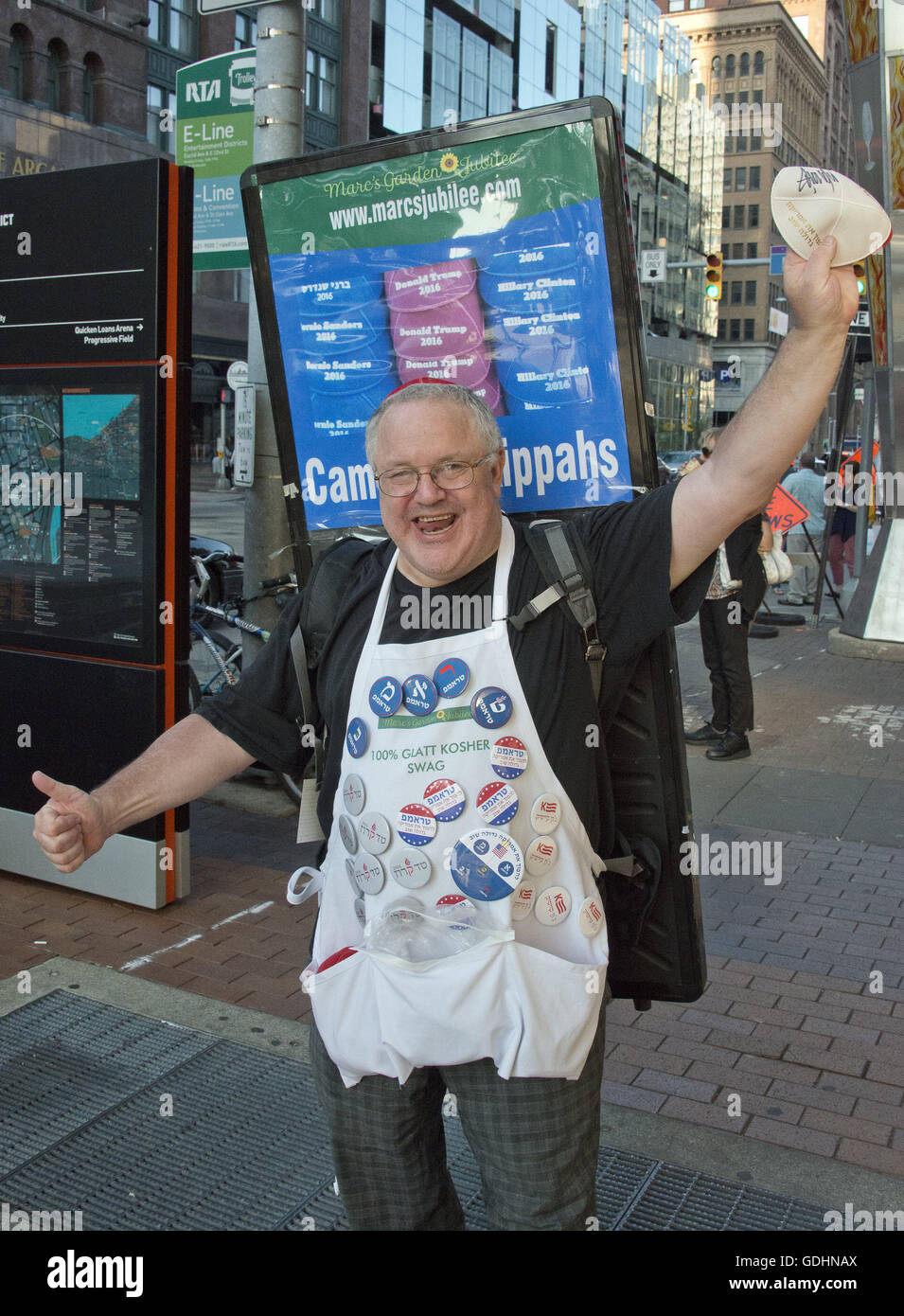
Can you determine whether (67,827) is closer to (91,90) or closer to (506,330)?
(506,330)

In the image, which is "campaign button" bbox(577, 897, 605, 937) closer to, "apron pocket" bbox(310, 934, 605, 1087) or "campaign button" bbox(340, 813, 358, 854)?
"apron pocket" bbox(310, 934, 605, 1087)

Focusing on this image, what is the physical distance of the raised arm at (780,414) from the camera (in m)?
1.97

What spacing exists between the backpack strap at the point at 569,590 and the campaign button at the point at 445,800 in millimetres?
308

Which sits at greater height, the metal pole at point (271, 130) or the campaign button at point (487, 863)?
the metal pole at point (271, 130)

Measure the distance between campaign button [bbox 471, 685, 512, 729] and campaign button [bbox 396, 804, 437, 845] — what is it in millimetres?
185

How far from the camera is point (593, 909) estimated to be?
222 centimetres

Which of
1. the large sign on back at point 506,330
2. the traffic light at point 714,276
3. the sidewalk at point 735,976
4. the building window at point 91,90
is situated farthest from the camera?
the building window at point 91,90

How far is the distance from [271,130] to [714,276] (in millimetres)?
17482

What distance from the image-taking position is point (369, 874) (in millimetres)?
2207

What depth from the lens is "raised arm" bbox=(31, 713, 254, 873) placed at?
2244mm

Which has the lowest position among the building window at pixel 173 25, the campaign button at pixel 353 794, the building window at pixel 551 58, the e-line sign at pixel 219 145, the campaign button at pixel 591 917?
the campaign button at pixel 591 917

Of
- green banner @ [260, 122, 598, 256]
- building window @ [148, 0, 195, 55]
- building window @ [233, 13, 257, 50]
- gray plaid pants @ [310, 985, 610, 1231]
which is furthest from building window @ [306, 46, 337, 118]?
gray plaid pants @ [310, 985, 610, 1231]

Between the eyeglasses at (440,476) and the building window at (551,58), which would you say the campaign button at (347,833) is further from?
the building window at (551,58)

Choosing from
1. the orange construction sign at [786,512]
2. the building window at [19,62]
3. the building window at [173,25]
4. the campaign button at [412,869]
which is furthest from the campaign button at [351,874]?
the building window at [173,25]
